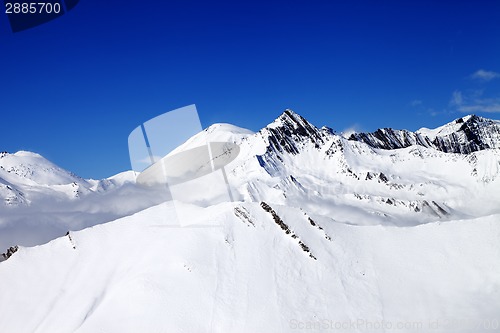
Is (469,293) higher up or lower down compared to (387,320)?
higher up

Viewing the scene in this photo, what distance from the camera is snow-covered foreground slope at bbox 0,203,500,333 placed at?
204 ft

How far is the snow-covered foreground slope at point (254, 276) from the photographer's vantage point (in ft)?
204

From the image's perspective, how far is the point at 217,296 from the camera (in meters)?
63.7

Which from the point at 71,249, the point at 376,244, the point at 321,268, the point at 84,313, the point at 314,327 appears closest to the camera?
the point at 314,327

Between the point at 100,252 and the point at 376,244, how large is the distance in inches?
2006

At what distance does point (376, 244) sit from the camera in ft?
257

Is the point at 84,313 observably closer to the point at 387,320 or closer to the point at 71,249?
the point at 71,249

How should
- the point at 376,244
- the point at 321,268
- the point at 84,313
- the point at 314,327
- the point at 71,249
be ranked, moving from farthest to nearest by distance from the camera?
the point at 71,249
the point at 376,244
the point at 321,268
the point at 84,313
the point at 314,327

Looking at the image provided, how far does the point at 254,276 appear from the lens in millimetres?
67938

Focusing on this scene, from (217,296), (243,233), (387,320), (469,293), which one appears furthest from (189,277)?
(469,293)

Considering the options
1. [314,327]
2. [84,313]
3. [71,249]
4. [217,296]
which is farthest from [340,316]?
[71,249]

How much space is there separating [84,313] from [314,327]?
115 feet

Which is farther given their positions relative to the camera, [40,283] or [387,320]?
[40,283]

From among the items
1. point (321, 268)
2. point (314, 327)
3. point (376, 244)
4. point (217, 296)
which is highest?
point (376, 244)
